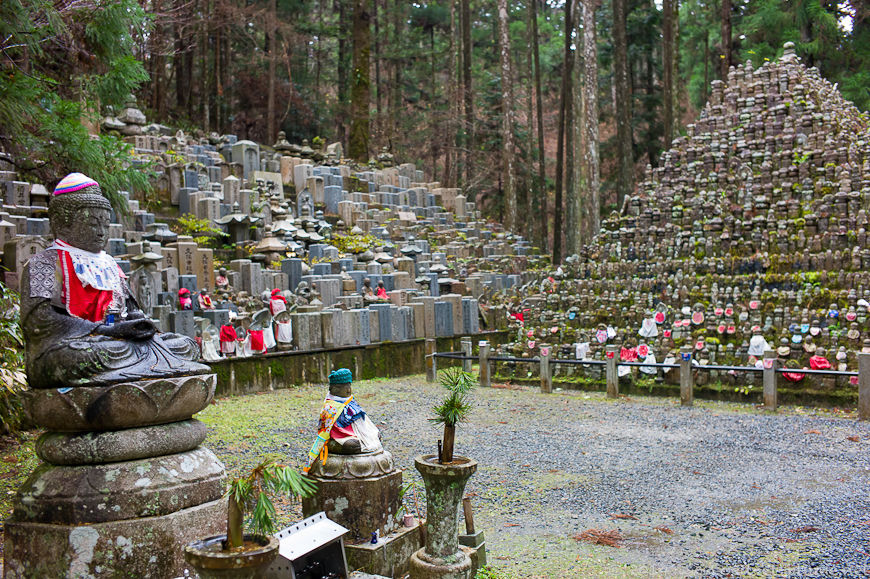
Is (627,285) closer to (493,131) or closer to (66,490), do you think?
(66,490)

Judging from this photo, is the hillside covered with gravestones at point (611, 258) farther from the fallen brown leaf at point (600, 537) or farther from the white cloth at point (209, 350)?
the fallen brown leaf at point (600, 537)

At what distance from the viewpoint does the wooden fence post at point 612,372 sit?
495 inches

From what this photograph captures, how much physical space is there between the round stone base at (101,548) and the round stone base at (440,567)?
4.14ft

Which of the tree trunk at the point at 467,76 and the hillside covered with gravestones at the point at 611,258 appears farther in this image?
the tree trunk at the point at 467,76

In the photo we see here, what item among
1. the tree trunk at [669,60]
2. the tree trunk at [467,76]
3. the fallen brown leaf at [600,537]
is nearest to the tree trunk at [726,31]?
the tree trunk at [669,60]

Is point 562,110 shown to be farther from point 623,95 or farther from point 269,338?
point 269,338

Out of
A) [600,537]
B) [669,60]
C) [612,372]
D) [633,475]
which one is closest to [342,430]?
[600,537]

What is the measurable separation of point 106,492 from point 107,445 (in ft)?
0.85

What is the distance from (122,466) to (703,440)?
7260mm

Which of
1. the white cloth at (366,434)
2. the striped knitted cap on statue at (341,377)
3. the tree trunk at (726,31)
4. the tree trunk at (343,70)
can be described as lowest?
the white cloth at (366,434)

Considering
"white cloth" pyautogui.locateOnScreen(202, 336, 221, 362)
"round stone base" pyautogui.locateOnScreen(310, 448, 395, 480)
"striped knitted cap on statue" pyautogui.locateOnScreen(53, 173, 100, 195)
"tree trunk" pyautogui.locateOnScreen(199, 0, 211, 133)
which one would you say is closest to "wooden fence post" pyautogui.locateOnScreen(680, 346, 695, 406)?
"white cloth" pyautogui.locateOnScreen(202, 336, 221, 362)

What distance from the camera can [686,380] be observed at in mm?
11555

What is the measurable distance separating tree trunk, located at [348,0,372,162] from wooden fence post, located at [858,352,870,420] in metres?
19.3

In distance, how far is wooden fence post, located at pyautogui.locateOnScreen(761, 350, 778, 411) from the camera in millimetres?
10962
